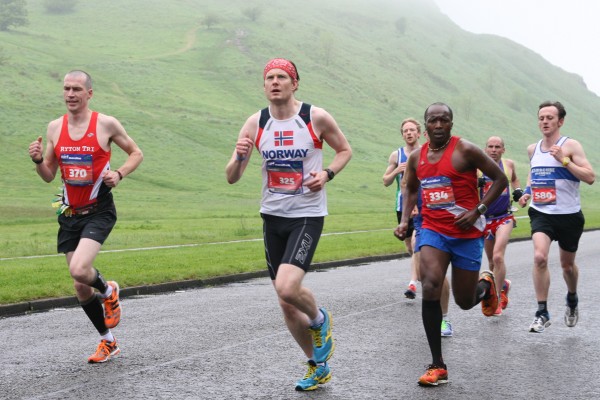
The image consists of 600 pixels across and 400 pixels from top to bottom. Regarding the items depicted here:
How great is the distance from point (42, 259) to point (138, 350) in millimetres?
11793

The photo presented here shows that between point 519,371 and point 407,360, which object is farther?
point 407,360

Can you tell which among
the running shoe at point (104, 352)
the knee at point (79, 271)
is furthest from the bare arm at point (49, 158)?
the running shoe at point (104, 352)

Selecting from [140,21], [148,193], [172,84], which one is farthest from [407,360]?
[140,21]

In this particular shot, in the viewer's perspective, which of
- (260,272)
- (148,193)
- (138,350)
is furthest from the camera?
(148,193)

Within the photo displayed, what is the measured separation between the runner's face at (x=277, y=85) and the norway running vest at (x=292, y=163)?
188mm

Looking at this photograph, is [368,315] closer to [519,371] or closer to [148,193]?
[519,371]

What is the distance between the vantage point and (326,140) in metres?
6.52

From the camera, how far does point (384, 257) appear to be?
20.5 meters

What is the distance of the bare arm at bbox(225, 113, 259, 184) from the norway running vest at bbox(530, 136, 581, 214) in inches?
151

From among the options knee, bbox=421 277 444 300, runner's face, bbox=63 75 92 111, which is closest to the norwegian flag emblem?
knee, bbox=421 277 444 300

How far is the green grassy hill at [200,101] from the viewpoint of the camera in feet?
151

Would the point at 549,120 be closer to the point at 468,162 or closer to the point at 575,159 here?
the point at 575,159

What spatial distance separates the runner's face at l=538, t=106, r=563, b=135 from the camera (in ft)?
30.0

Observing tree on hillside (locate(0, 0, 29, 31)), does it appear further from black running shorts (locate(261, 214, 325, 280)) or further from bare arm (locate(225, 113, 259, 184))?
black running shorts (locate(261, 214, 325, 280))
